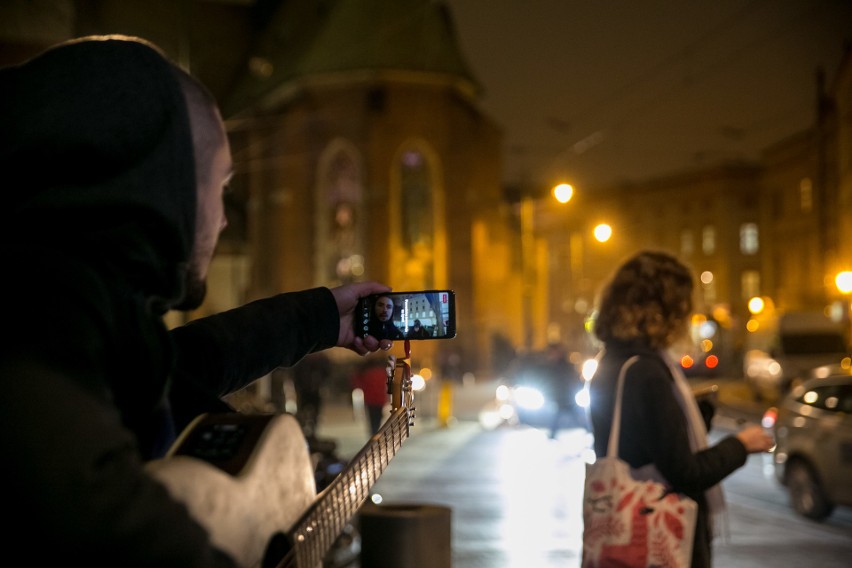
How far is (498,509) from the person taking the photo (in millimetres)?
11055

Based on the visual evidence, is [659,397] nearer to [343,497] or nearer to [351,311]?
[351,311]

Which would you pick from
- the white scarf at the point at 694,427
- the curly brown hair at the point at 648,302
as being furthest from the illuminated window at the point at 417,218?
the white scarf at the point at 694,427

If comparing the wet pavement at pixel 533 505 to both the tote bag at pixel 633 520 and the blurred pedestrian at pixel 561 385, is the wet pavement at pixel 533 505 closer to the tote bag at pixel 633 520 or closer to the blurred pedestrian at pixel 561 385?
the blurred pedestrian at pixel 561 385

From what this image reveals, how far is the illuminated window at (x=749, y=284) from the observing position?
78375mm

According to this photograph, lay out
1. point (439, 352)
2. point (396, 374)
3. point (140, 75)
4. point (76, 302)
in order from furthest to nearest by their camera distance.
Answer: point (439, 352) → point (396, 374) → point (140, 75) → point (76, 302)

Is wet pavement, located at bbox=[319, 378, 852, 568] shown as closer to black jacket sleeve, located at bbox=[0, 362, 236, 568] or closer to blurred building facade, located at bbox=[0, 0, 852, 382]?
black jacket sleeve, located at bbox=[0, 362, 236, 568]

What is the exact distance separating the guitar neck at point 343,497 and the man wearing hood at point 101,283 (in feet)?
0.84

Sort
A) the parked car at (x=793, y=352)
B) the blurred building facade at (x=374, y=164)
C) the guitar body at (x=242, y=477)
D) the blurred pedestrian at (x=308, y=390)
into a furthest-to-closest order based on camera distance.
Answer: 1. the blurred building facade at (x=374, y=164)
2. the parked car at (x=793, y=352)
3. the blurred pedestrian at (x=308, y=390)
4. the guitar body at (x=242, y=477)

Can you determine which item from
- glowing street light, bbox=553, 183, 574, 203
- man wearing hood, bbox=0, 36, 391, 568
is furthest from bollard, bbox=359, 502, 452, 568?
glowing street light, bbox=553, 183, 574, 203

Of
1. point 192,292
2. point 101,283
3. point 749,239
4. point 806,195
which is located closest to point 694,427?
point 192,292

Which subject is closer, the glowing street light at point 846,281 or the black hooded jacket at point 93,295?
the black hooded jacket at point 93,295

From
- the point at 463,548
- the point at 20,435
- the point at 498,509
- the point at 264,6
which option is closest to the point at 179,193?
the point at 20,435

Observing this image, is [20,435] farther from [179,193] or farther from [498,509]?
[498,509]

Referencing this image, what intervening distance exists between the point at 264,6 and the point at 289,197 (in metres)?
17.8
